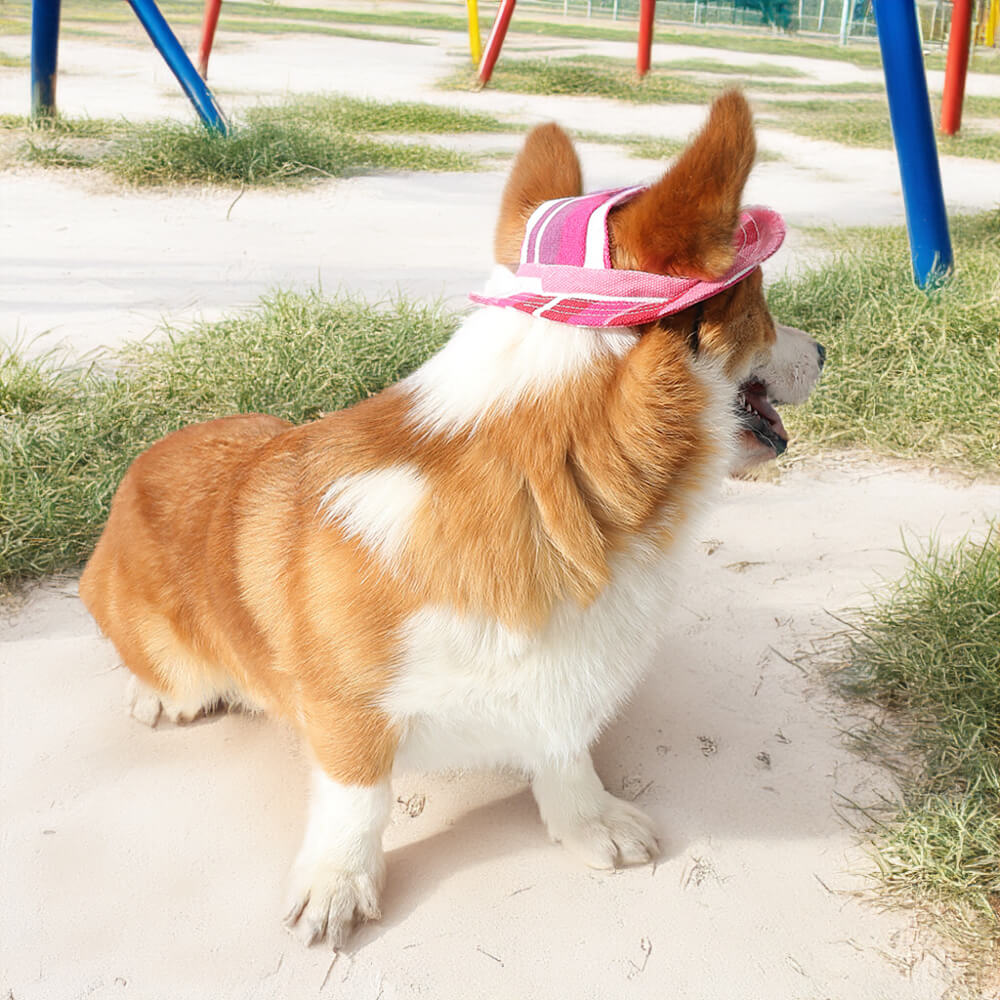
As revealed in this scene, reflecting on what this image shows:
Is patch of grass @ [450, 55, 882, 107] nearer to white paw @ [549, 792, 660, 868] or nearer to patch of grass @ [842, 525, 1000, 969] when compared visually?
patch of grass @ [842, 525, 1000, 969]

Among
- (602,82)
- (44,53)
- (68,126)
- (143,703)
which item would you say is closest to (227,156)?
(68,126)

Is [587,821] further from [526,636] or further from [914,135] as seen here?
[914,135]

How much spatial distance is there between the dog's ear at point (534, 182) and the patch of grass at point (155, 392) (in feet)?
5.88

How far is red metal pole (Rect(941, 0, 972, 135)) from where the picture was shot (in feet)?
25.6

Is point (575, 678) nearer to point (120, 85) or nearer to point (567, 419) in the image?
point (567, 419)

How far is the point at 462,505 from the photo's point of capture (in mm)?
1492

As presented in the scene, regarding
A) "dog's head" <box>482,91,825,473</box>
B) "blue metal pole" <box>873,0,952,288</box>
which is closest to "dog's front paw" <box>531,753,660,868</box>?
"dog's head" <box>482,91,825,473</box>

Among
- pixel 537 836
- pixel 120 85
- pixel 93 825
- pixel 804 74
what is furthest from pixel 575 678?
pixel 804 74

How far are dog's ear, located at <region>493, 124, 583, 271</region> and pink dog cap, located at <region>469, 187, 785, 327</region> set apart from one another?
11 cm

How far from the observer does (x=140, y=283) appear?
474 cm

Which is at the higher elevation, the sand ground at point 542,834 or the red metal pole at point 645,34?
the red metal pole at point 645,34

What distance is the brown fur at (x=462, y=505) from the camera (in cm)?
140

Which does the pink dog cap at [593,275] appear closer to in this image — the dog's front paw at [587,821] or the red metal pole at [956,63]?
the dog's front paw at [587,821]

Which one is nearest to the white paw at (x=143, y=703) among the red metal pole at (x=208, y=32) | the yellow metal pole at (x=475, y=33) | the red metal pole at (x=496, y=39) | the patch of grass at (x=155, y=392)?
the patch of grass at (x=155, y=392)
